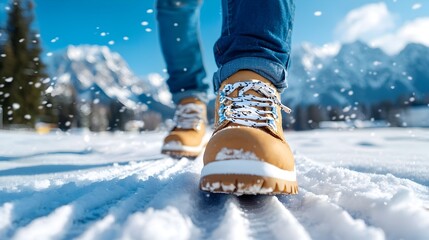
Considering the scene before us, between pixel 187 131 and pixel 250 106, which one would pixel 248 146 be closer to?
pixel 250 106

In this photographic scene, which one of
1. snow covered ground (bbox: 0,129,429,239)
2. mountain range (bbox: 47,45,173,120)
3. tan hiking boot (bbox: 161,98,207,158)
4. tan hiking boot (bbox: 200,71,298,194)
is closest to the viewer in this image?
snow covered ground (bbox: 0,129,429,239)

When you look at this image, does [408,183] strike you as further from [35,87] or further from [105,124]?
[105,124]

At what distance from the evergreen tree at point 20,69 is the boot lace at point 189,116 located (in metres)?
17.0

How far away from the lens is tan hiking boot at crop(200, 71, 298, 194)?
57cm

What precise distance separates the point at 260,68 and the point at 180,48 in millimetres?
917

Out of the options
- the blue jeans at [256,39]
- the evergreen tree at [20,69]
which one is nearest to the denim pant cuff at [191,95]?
the blue jeans at [256,39]

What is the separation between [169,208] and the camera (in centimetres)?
45

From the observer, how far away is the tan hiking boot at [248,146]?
57cm

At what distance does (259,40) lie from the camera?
0.82m

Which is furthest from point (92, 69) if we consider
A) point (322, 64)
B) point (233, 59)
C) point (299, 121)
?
point (233, 59)

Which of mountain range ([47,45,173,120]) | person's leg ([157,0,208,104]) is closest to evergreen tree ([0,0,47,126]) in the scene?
person's leg ([157,0,208,104])

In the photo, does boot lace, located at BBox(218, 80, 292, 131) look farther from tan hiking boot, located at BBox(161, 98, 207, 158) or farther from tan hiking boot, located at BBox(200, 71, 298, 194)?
tan hiking boot, located at BBox(161, 98, 207, 158)

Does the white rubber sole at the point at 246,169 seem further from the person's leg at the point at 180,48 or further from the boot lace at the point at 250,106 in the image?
the person's leg at the point at 180,48

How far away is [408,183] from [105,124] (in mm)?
37835
